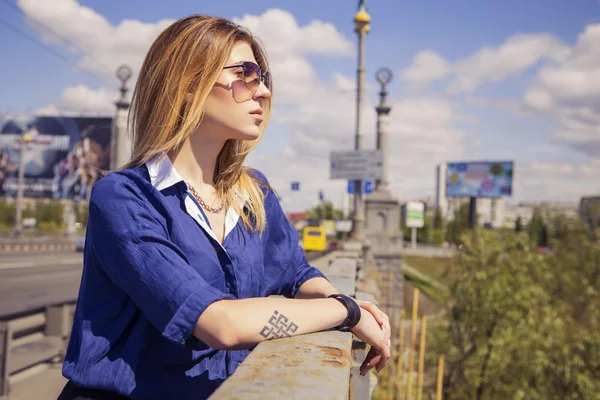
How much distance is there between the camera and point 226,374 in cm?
175

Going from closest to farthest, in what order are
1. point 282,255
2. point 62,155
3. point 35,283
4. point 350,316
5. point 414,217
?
point 350,316
point 282,255
point 35,283
point 414,217
point 62,155

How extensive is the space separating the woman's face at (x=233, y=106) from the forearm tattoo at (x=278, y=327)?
68cm

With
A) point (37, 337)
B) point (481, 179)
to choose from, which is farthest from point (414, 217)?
point (37, 337)

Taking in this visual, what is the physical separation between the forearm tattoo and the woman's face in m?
0.68

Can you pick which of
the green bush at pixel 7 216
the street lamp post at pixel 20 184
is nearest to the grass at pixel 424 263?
the street lamp post at pixel 20 184

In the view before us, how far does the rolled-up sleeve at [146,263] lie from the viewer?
1467 mm

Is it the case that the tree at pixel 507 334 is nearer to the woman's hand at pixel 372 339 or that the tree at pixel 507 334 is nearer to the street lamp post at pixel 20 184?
the woman's hand at pixel 372 339

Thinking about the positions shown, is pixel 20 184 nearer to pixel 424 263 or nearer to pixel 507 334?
pixel 507 334

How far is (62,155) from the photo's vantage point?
214 ft

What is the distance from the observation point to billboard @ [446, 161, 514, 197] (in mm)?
56844

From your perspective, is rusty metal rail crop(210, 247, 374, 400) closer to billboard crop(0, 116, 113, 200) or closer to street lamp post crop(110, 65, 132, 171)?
street lamp post crop(110, 65, 132, 171)

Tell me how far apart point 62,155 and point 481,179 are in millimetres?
45389

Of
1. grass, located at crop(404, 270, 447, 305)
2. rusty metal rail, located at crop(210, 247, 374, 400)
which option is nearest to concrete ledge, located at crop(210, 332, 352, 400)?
rusty metal rail, located at crop(210, 247, 374, 400)

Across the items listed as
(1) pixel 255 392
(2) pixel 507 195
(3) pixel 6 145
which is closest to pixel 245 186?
(1) pixel 255 392
